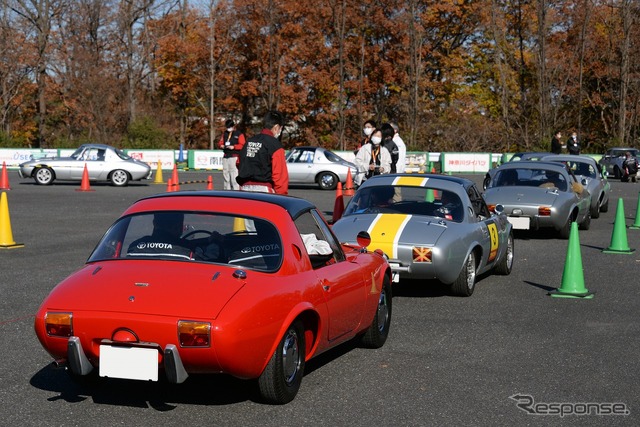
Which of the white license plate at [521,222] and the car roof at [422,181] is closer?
the car roof at [422,181]

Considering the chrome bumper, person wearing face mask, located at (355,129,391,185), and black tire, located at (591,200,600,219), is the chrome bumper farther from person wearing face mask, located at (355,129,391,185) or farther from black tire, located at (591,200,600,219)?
black tire, located at (591,200,600,219)

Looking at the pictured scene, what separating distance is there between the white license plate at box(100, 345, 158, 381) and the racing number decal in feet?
22.4

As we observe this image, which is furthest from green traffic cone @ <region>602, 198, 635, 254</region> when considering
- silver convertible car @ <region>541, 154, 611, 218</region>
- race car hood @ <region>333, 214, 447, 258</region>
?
silver convertible car @ <region>541, 154, 611, 218</region>

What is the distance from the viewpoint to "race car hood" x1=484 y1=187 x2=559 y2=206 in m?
17.2

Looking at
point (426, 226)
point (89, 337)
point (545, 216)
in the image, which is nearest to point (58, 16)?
point (545, 216)

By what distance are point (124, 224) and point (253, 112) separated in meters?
62.5

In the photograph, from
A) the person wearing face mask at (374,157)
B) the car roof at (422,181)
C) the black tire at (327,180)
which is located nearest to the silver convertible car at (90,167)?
the black tire at (327,180)

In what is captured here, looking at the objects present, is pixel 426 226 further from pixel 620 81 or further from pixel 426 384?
pixel 620 81

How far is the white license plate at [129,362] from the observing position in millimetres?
5688

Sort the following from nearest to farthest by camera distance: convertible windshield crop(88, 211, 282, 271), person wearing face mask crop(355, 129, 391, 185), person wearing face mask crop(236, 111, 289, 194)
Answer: convertible windshield crop(88, 211, 282, 271) < person wearing face mask crop(236, 111, 289, 194) < person wearing face mask crop(355, 129, 391, 185)

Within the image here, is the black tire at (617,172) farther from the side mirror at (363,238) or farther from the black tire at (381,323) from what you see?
the side mirror at (363,238)

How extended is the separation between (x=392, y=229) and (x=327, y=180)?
76.6 ft

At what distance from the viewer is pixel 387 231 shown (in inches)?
428

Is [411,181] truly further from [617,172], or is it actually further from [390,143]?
[617,172]
